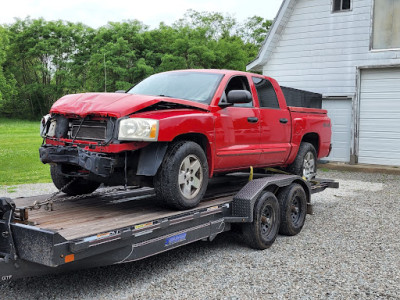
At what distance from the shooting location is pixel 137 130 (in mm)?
4789

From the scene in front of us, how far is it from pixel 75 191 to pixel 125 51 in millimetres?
39884

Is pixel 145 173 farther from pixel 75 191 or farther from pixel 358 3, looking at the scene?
pixel 358 3

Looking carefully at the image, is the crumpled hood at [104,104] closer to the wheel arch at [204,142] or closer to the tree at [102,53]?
the wheel arch at [204,142]

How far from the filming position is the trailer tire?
8.01 m

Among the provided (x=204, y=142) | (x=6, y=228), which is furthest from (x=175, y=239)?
(x=6, y=228)

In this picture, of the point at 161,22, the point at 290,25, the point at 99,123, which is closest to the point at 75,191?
the point at 99,123

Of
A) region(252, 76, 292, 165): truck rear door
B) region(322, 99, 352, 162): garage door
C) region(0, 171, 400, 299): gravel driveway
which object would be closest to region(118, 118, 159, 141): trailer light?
region(0, 171, 400, 299): gravel driveway

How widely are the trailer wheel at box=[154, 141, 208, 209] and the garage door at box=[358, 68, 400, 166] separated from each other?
10.6 meters

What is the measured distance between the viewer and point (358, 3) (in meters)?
14.8

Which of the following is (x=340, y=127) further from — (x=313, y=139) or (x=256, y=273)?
(x=256, y=273)

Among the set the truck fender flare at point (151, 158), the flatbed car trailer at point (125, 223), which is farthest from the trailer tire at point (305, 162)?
the truck fender flare at point (151, 158)

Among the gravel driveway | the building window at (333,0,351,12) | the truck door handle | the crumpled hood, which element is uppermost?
the building window at (333,0,351,12)

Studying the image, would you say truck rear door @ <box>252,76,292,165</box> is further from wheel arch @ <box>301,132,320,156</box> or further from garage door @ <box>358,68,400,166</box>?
garage door @ <box>358,68,400,166</box>

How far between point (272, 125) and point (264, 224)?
1575 mm
